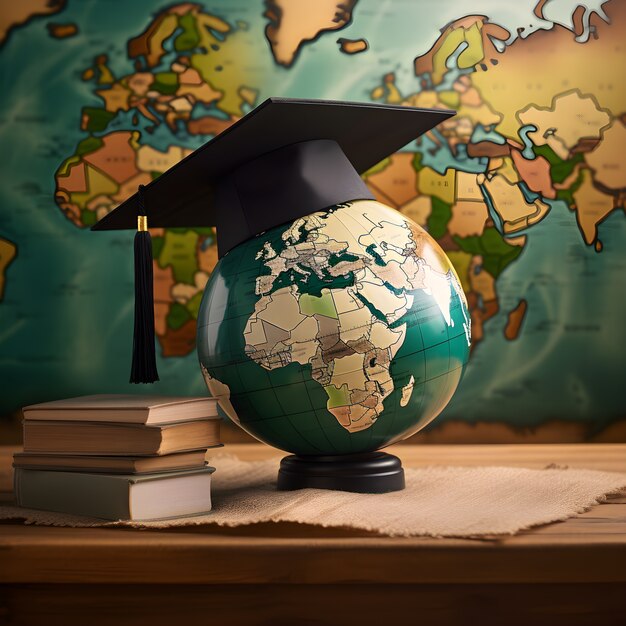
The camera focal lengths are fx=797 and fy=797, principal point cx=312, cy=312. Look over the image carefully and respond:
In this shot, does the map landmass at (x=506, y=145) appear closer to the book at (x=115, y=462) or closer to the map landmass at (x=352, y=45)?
the map landmass at (x=352, y=45)

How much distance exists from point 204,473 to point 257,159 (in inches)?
20.9

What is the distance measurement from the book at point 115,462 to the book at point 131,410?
0.06m

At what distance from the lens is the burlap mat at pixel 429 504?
1104 millimetres

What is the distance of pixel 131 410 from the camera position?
1209 mm

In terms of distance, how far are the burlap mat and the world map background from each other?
71cm

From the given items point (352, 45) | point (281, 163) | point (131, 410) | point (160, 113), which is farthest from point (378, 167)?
point (131, 410)

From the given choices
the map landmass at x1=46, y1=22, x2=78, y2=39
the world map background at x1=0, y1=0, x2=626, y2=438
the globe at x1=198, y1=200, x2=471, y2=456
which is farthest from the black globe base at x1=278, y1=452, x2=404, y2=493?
the map landmass at x1=46, y1=22, x2=78, y2=39

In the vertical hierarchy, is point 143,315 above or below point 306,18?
below

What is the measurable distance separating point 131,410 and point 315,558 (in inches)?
14.8

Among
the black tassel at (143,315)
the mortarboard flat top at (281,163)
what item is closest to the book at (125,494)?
the black tassel at (143,315)

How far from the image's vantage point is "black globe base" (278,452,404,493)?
1.32 meters

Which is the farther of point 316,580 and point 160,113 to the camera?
point 160,113

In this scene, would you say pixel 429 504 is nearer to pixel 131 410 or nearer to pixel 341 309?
pixel 341 309

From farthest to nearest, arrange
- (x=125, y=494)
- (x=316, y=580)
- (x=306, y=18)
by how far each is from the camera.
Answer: (x=306, y=18)
(x=125, y=494)
(x=316, y=580)
